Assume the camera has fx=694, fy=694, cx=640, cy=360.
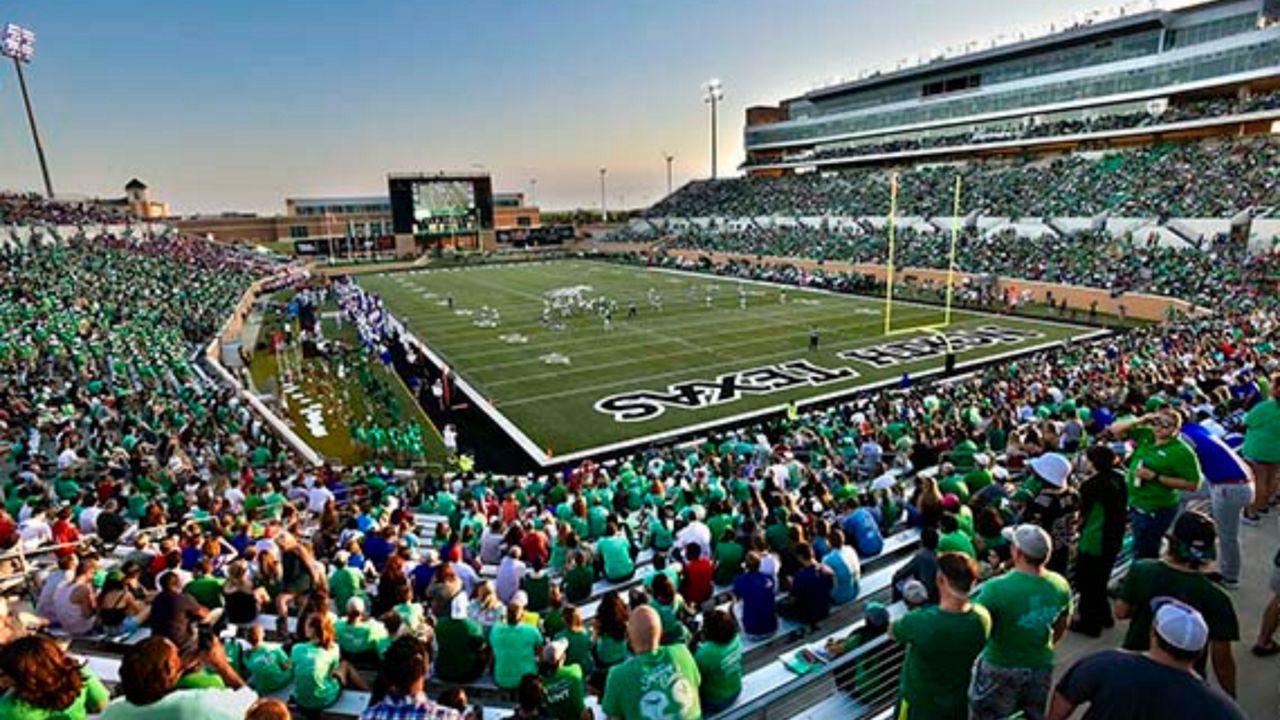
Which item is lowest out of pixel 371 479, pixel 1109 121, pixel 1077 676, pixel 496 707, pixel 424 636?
pixel 371 479

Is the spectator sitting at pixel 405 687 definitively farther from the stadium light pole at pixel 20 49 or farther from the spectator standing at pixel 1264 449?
the stadium light pole at pixel 20 49

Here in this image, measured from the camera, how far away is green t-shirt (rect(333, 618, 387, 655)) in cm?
511

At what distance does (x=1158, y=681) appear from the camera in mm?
2562

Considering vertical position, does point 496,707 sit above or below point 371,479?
above

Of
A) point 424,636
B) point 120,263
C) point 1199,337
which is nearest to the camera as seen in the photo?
point 424,636

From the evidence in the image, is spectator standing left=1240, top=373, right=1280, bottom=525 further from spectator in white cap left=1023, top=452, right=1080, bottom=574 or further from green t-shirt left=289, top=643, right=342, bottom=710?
green t-shirt left=289, top=643, right=342, bottom=710

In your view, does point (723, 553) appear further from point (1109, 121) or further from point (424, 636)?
point (1109, 121)

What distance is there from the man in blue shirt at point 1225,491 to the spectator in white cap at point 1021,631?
115 inches

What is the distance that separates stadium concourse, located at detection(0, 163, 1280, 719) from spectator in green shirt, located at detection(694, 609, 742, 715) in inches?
0.7

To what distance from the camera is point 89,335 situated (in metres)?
21.7

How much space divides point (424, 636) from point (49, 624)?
11.1 ft

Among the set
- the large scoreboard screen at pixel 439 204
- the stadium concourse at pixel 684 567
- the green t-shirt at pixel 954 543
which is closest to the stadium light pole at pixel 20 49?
the large scoreboard screen at pixel 439 204

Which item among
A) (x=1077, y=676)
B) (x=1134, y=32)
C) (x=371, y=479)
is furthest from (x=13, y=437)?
(x=1134, y=32)

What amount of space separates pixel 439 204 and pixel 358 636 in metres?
77.5
